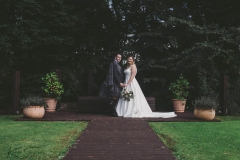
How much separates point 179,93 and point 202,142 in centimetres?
814

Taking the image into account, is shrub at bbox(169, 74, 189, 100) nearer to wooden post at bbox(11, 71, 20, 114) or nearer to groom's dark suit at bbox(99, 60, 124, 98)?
groom's dark suit at bbox(99, 60, 124, 98)

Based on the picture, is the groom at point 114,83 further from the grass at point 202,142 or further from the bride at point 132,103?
the grass at point 202,142

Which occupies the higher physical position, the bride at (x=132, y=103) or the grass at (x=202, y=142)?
the bride at (x=132, y=103)

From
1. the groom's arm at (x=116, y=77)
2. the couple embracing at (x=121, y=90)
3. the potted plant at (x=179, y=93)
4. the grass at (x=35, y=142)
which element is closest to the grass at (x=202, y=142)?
the grass at (x=35, y=142)

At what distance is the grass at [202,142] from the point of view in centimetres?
505

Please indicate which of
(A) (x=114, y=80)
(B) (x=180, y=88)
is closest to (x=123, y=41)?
(B) (x=180, y=88)

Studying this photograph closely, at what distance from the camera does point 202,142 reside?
243 inches

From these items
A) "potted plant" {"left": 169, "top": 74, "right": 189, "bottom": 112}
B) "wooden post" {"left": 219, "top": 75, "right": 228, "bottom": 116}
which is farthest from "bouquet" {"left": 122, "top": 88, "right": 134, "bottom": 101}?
"wooden post" {"left": 219, "top": 75, "right": 228, "bottom": 116}

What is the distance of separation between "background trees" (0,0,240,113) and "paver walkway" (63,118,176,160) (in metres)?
7.79

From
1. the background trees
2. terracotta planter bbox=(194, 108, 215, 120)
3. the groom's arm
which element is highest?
the background trees

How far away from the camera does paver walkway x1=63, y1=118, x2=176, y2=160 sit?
4.81 meters

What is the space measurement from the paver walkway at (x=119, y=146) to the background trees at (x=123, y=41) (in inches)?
307

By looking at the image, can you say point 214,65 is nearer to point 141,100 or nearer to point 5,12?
point 141,100

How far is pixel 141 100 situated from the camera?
11.6 metres
